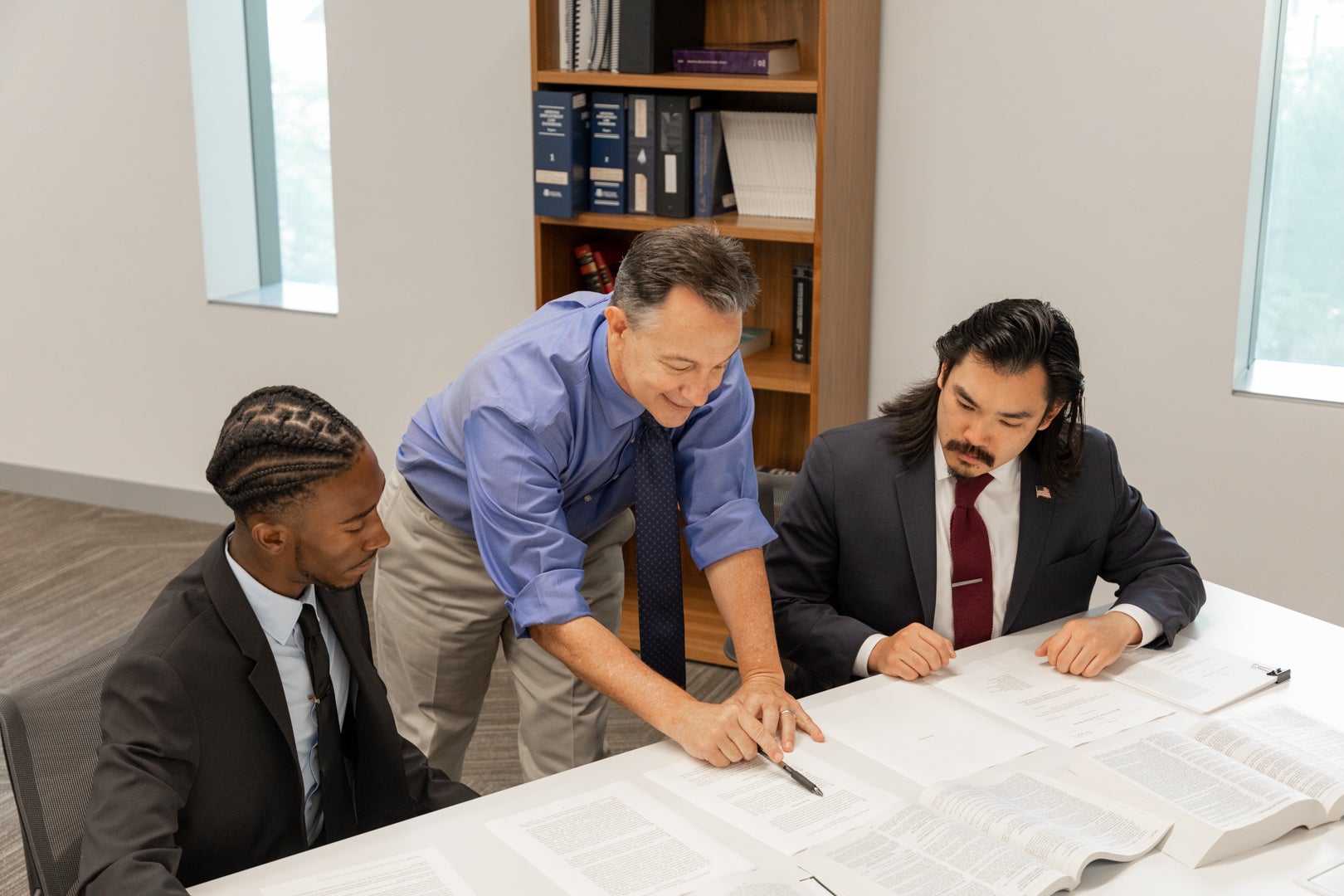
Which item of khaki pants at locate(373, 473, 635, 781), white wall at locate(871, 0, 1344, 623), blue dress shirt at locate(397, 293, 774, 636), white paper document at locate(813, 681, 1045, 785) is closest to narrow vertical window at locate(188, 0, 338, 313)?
white wall at locate(871, 0, 1344, 623)

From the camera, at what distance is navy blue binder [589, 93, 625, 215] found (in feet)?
12.0

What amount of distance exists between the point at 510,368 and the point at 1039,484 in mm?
979

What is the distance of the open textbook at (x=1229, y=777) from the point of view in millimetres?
1620

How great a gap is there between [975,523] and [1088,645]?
307mm

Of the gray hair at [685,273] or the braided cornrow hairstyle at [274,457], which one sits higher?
the gray hair at [685,273]

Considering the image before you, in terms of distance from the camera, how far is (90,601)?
4309 millimetres

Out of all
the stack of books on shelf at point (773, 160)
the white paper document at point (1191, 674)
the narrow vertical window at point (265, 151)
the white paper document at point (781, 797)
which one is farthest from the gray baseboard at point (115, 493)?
the white paper document at point (1191, 674)

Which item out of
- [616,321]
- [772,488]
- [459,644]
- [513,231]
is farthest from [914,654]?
[513,231]

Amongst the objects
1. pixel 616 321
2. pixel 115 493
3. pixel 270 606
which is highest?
pixel 616 321

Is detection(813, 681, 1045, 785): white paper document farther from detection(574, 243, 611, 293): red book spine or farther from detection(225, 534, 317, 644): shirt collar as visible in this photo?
detection(574, 243, 611, 293): red book spine

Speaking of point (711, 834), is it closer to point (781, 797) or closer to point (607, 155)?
point (781, 797)

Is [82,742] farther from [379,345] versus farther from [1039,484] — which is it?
[379,345]

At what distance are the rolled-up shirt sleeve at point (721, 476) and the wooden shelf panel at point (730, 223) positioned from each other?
135 cm

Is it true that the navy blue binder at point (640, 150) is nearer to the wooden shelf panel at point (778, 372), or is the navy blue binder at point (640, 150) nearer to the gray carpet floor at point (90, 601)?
the wooden shelf panel at point (778, 372)
